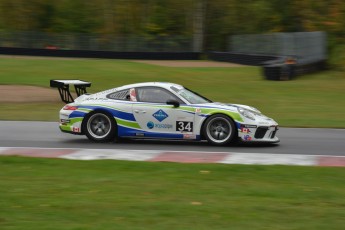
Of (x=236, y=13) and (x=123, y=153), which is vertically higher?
(x=236, y=13)

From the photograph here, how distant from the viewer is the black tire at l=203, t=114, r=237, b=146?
1388cm

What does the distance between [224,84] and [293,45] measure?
7.61 m

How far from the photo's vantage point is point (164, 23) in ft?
205

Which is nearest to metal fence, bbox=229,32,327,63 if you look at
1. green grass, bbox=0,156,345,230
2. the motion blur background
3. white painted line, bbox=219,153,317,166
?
the motion blur background

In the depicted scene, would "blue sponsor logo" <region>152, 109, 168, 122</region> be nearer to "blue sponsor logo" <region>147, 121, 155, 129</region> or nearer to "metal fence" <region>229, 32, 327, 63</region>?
"blue sponsor logo" <region>147, 121, 155, 129</region>

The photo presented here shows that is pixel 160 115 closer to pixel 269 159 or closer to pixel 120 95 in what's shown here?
pixel 120 95

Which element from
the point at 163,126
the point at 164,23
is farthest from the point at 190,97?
the point at 164,23

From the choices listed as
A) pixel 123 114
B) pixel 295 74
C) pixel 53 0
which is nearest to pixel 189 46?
pixel 53 0

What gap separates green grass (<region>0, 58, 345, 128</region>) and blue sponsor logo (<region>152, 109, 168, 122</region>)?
215 inches

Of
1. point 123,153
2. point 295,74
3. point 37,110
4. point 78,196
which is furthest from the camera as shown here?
point 295,74

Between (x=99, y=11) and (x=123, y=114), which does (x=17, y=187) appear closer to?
(x=123, y=114)

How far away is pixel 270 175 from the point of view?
9.85 m

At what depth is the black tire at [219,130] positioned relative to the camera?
1388cm

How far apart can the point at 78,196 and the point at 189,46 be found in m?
49.2
